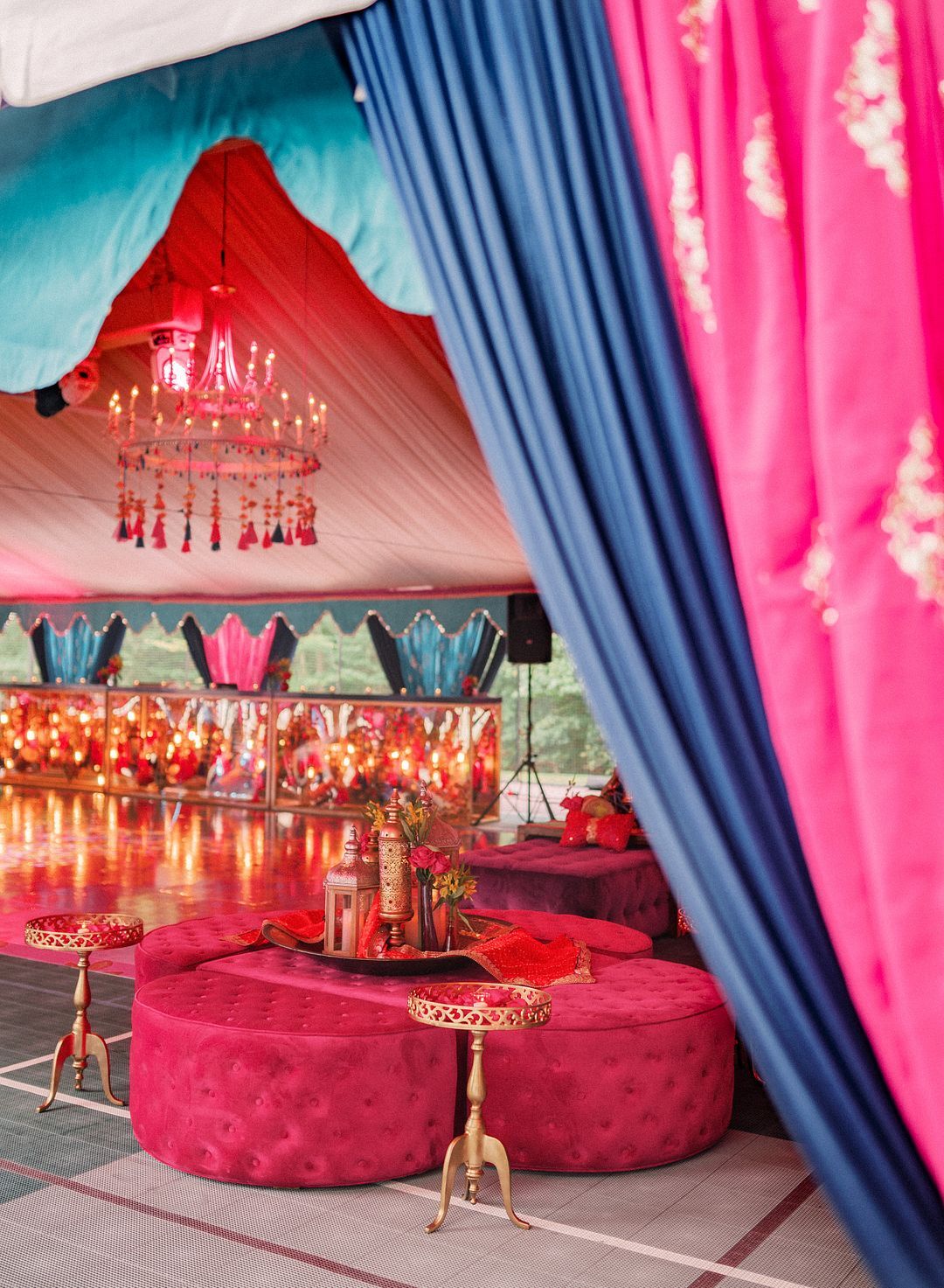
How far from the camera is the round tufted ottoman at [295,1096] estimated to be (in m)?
3.21

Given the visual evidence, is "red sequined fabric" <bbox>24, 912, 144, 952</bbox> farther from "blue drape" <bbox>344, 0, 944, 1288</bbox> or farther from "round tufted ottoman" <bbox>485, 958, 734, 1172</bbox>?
"blue drape" <bbox>344, 0, 944, 1288</bbox>

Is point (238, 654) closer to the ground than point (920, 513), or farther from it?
farther from it

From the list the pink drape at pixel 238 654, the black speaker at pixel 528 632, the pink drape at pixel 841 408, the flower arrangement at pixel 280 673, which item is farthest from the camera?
the pink drape at pixel 238 654

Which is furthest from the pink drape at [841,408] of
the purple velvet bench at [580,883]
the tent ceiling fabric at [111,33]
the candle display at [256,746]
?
the candle display at [256,746]

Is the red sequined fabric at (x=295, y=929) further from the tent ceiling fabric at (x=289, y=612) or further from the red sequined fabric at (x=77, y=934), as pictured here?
the tent ceiling fabric at (x=289, y=612)

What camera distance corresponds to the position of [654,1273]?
9.24 feet

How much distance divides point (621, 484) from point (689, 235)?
1.06 ft

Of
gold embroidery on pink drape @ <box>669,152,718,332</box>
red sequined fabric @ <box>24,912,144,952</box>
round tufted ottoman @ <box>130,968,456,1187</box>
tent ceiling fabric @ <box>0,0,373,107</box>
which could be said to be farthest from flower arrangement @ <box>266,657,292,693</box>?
gold embroidery on pink drape @ <box>669,152,718,332</box>

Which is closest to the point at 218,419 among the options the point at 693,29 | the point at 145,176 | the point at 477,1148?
the point at 145,176

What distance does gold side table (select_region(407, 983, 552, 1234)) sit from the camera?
3006mm

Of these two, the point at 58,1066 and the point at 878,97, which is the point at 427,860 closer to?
the point at 58,1066

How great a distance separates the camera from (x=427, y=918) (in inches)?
158

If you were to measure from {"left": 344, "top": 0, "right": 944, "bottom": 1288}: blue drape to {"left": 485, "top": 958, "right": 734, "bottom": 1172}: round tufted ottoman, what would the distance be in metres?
2.14

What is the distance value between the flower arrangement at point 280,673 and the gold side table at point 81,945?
8997mm
